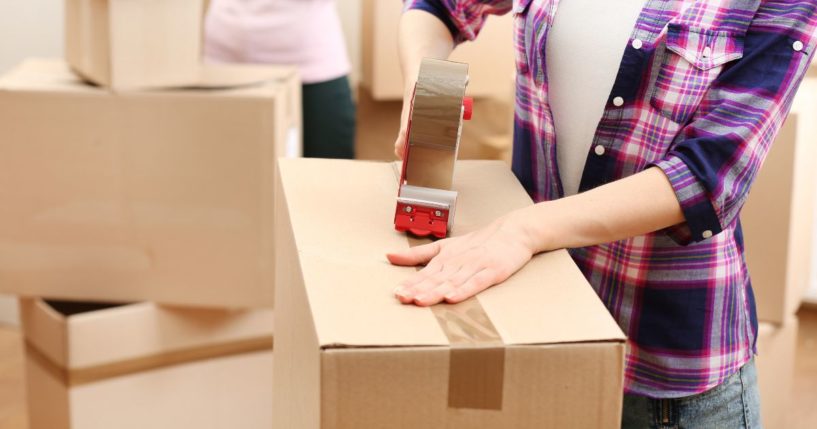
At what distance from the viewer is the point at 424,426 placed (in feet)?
2.15

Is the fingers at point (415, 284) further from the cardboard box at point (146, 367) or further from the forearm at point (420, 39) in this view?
the cardboard box at point (146, 367)

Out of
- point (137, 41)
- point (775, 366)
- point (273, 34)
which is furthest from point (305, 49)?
point (775, 366)

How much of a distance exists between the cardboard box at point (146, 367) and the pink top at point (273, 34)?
1.81 ft

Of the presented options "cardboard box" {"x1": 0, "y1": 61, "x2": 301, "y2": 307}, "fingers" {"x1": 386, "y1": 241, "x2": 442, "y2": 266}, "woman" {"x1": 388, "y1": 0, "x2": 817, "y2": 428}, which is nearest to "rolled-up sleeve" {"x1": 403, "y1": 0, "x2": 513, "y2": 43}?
"woman" {"x1": 388, "y1": 0, "x2": 817, "y2": 428}

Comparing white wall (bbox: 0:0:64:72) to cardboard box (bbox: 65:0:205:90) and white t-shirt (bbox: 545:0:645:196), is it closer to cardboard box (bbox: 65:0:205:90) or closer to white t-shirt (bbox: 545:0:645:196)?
cardboard box (bbox: 65:0:205:90)

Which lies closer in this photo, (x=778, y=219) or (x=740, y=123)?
(x=740, y=123)

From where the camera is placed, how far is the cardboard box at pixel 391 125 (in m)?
2.78

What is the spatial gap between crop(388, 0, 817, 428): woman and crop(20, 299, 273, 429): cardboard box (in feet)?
3.08

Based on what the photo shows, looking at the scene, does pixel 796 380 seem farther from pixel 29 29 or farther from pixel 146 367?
pixel 29 29

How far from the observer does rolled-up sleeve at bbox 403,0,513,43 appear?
1.13 m

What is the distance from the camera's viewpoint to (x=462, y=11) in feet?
3.71

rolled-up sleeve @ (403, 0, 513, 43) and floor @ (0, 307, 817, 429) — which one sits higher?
rolled-up sleeve @ (403, 0, 513, 43)

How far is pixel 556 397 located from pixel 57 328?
130cm

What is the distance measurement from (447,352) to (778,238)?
1238 millimetres
